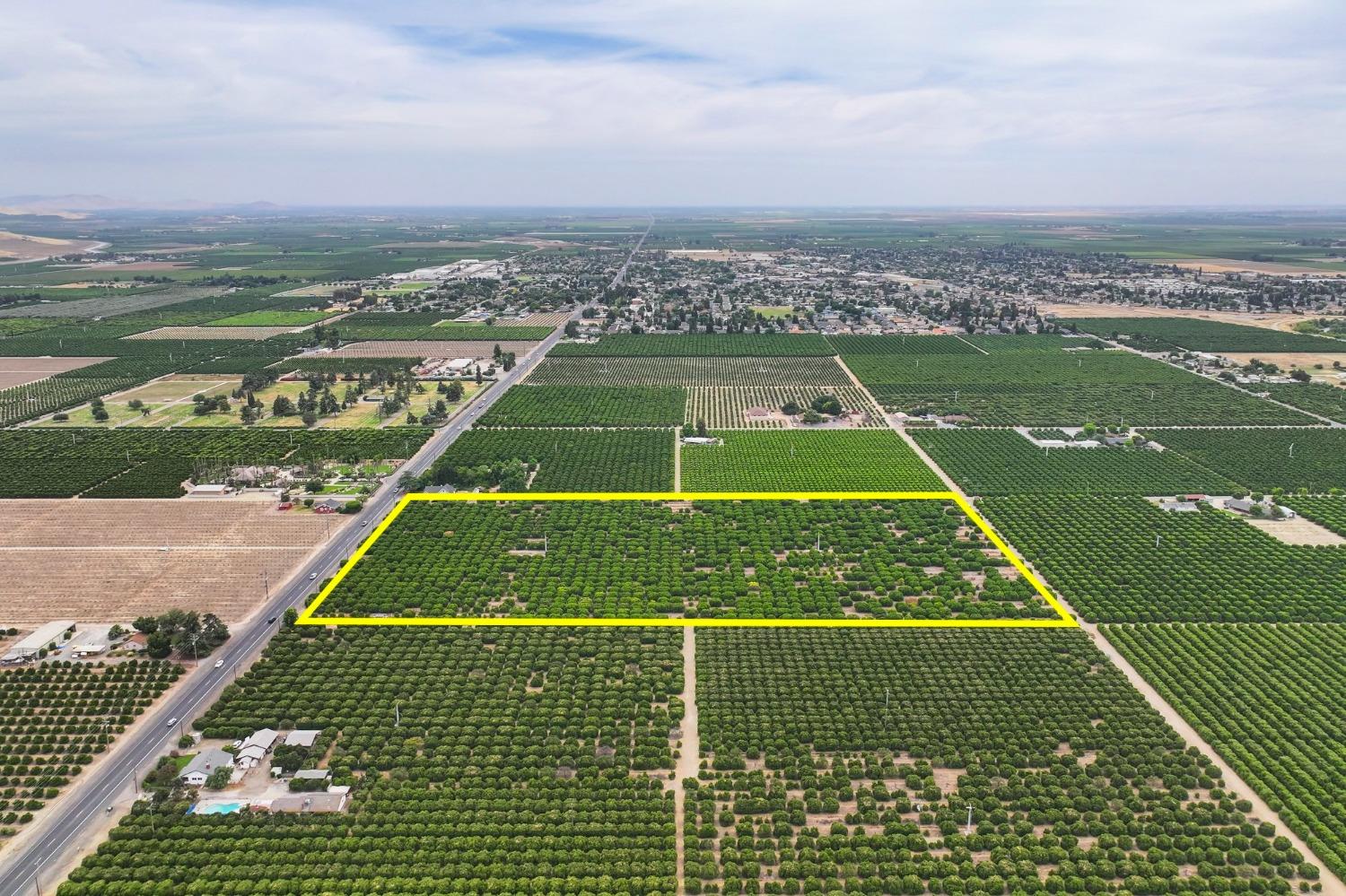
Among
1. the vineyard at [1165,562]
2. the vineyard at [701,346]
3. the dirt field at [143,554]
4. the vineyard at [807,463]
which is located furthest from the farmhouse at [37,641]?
the vineyard at [701,346]

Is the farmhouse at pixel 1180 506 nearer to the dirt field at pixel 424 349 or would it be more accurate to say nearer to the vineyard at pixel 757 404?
the vineyard at pixel 757 404

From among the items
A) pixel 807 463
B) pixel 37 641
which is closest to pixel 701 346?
pixel 807 463

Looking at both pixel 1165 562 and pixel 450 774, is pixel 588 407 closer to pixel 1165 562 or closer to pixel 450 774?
pixel 1165 562

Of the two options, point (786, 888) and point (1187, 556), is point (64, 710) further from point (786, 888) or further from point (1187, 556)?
point (1187, 556)

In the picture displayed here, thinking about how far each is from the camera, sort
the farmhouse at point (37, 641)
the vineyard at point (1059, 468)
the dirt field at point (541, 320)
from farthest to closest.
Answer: the dirt field at point (541, 320)
the vineyard at point (1059, 468)
the farmhouse at point (37, 641)

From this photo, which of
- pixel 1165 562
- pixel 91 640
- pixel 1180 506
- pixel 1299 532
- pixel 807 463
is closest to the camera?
pixel 91 640
